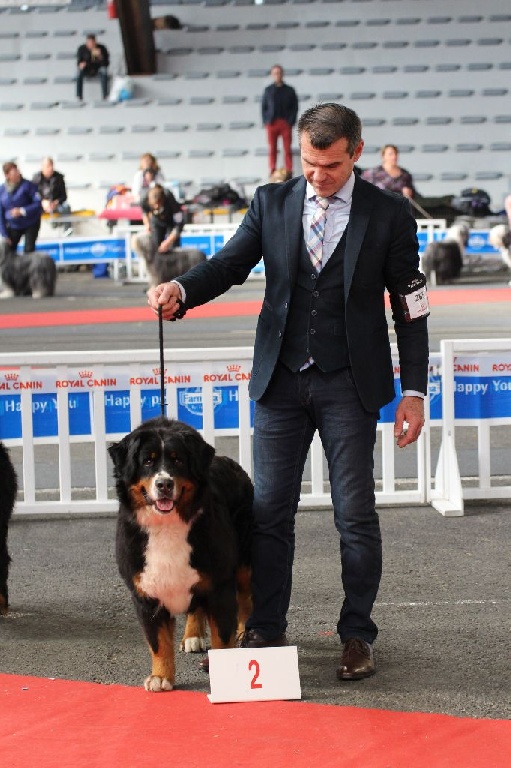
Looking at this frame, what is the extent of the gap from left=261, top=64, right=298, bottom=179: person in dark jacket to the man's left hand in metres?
19.0

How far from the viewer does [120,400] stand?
6543 millimetres

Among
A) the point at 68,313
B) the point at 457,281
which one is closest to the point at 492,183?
the point at 457,281

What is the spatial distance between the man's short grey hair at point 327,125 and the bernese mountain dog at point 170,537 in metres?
0.98

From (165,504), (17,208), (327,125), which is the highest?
(17,208)

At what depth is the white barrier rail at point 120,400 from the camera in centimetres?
643

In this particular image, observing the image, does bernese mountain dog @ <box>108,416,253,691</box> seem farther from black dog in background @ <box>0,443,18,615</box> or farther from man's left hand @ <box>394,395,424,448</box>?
black dog in background @ <box>0,443,18,615</box>

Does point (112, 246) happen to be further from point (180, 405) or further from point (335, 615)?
point (335, 615)

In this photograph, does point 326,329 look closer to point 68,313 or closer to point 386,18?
point 68,313

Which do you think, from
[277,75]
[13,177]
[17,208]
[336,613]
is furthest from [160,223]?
[336,613]

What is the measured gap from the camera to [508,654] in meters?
4.05

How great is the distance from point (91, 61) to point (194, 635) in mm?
21780

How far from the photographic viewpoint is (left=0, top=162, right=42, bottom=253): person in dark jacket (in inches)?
655

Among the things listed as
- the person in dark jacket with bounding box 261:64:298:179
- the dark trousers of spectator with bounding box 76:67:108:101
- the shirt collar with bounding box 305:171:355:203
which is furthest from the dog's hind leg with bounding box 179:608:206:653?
the dark trousers of spectator with bounding box 76:67:108:101

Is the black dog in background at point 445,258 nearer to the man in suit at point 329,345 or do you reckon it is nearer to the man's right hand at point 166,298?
the man in suit at point 329,345
